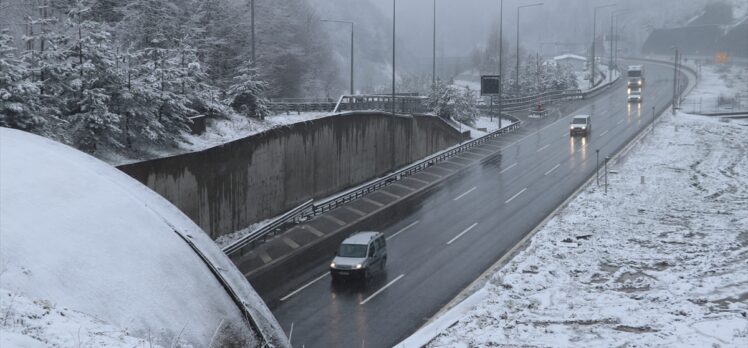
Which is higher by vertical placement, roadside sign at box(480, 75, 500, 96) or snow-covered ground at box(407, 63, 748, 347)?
roadside sign at box(480, 75, 500, 96)

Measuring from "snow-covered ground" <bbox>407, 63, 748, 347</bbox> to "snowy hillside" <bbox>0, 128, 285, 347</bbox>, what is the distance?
25.5 ft

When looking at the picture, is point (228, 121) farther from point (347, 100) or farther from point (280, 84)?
point (280, 84)

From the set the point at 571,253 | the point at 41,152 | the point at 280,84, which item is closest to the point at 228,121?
the point at 571,253

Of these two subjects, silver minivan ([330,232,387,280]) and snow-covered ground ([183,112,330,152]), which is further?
snow-covered ground ([183,112,330,152])

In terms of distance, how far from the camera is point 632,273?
2603 centimetres

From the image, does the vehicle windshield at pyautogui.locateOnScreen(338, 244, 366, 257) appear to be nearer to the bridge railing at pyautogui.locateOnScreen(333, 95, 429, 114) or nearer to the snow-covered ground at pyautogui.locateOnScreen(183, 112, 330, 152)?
the snow-covered ground at pyautogui.locateOnScreen(183, 112, 330, 152)

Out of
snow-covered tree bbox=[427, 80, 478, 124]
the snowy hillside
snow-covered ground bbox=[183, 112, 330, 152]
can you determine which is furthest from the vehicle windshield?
snow-covered tree bbox=[427, 80, 478, 124]

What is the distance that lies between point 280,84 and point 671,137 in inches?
1341

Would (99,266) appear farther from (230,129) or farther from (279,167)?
(279,167)

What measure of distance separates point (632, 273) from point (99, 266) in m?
19.8

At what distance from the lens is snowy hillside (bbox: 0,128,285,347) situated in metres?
11.0

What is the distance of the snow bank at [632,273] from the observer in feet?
64.4

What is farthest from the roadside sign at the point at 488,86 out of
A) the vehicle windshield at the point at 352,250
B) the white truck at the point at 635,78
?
the vehicle windshield at the point at 352,250

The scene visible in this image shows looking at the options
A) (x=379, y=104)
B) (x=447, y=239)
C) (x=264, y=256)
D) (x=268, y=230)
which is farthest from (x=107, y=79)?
(x=379, y=104)
